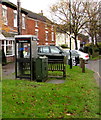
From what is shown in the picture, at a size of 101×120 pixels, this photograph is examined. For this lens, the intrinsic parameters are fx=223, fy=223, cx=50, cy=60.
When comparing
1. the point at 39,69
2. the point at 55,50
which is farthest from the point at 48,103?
the point at 55,50

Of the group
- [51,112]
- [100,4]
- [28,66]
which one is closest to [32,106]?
[51,112]

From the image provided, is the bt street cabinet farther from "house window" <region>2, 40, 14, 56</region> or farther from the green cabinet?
"house window" <region>2, 40, 14, 56</region>

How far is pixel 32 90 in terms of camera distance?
782 cm

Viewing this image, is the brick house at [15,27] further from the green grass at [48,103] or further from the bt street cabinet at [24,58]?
the green grass at [48,103]

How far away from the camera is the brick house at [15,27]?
20273 mm

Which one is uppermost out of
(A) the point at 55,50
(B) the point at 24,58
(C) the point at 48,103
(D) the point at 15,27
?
(D) the point at 15,27

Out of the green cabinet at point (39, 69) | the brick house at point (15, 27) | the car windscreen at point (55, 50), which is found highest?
the brick house at point (15, 27)

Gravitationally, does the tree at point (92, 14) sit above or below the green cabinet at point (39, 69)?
above

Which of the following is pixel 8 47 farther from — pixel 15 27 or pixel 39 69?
pixel 39 69

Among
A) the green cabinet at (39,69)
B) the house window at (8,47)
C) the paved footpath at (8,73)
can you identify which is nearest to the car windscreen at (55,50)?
the paved footpath at (8,73)

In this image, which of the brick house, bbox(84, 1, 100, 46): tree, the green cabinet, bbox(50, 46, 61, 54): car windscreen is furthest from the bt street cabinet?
bbox(84, 1, 100, 46): tree

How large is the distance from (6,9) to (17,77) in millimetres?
15133

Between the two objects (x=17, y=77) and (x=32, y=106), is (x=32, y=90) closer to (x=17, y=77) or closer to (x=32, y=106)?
(x=32, y=106)

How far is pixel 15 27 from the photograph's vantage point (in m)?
26.6
